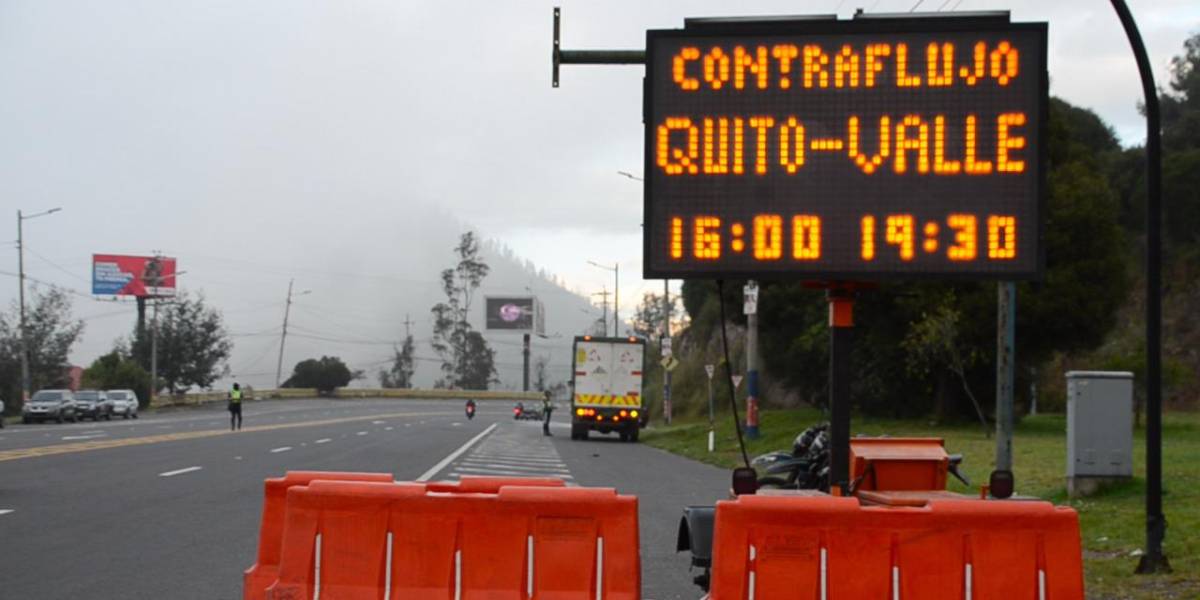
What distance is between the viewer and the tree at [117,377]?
79875 millimetres

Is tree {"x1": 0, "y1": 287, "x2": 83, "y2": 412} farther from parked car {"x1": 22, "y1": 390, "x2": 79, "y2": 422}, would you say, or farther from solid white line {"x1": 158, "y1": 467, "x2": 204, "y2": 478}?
solid white line {"x1": 158, "y1": 467, "x2": 204, "y2": 478}

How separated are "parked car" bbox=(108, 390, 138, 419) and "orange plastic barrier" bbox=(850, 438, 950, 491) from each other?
→ 62.1 meters

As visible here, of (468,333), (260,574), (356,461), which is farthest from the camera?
(468,333)

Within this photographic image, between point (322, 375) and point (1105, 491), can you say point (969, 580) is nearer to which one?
point (1105, 491)

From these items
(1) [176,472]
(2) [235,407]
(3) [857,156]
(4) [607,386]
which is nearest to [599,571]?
(3) [857,156]

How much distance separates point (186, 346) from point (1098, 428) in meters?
95.1

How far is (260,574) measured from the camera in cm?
836

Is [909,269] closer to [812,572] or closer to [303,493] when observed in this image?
[812,572]

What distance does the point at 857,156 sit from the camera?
26.7 ft

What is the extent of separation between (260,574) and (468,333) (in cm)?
14528

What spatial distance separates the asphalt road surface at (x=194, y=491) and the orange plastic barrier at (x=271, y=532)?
161cm

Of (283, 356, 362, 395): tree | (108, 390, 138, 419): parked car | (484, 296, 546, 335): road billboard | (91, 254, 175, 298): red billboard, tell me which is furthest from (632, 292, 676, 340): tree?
(108, 390, 138, 419): parked car

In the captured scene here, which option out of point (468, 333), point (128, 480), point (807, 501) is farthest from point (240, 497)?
point (468, 333)

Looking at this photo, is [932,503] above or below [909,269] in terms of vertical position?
below
